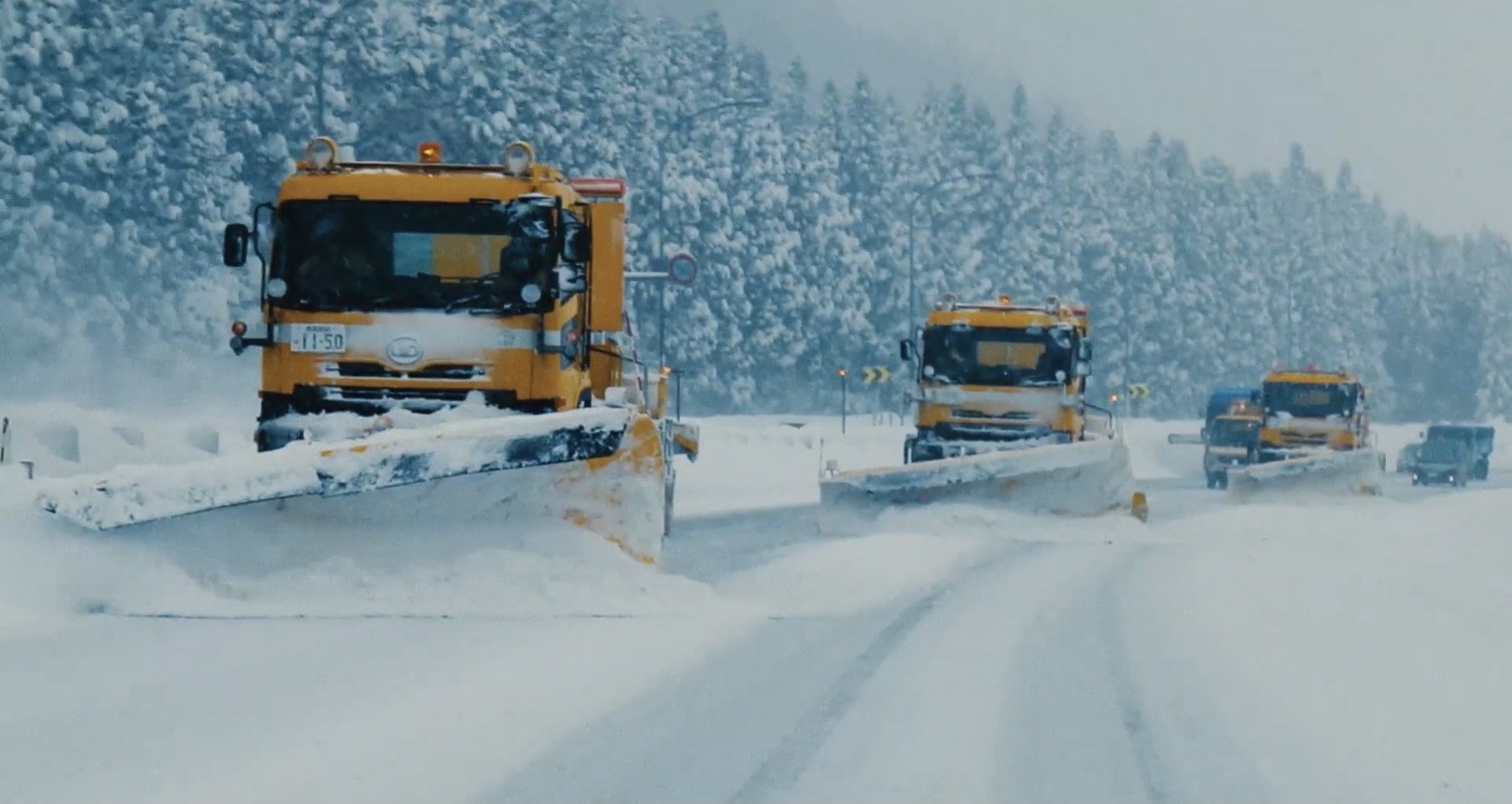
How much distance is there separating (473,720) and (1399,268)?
5437 inches

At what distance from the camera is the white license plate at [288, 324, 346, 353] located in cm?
1320

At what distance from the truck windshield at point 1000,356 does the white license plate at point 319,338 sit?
12.3 metres

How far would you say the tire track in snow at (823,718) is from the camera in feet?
20.8

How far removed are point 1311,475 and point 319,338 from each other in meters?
21.7

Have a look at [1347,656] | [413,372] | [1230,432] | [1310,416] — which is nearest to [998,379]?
[413,372]

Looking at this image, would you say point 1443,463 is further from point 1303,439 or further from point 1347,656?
point 1347,656

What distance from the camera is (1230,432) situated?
151 feet

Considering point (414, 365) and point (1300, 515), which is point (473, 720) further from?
point (1300, 515)

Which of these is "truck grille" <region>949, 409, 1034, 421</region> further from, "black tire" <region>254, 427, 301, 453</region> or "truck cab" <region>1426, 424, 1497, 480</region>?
"truck cab" <region>1426, 424, 1497, 480</region>

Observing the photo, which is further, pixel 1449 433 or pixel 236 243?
pixel 1449 433

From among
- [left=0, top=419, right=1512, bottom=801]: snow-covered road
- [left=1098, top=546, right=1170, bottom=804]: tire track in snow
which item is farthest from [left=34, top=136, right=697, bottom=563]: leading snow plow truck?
[left=1098, top=546, right=1170, bottom=804]: tire track in snow

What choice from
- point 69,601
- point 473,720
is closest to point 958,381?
point 69,601

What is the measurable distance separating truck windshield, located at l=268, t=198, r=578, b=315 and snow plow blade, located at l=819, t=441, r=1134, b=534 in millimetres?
6412

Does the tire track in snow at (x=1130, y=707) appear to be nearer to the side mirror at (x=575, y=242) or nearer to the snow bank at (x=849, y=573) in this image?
the snow bank at (x=849, y=573)
